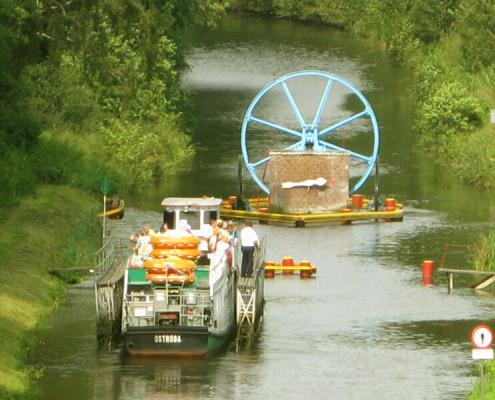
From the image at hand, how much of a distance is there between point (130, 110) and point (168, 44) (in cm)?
536

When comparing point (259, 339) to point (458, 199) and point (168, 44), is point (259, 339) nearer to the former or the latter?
point (458, 199)

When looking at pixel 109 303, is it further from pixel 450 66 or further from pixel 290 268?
pixel 450 66

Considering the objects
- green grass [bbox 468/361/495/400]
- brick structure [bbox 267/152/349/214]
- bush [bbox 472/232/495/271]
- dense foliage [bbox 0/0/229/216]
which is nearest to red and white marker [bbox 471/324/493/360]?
green grass [bbox 468/361/495/400]

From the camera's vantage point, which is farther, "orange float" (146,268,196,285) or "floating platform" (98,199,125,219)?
"floating platform" (98,199,125,219)

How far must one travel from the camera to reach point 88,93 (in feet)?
240

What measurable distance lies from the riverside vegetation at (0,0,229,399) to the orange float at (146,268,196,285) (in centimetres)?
326

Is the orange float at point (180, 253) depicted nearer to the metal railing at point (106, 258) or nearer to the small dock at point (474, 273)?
the metal railing at point (106, 258)

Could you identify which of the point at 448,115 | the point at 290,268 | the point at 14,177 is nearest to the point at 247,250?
the point at 290,268

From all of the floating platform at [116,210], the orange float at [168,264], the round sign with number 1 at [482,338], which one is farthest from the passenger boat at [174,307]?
the floating platform at [116,210]

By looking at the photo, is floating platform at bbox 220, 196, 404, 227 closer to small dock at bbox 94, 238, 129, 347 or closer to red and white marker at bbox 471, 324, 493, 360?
small dock at bbox 94, 238, 129, 347

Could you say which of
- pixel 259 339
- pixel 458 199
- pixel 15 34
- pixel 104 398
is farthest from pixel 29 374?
pixel 458 199

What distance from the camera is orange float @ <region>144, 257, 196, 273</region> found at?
40.6 meters

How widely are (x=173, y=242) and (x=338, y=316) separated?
23.0 feet

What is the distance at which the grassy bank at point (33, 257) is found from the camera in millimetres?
39625
